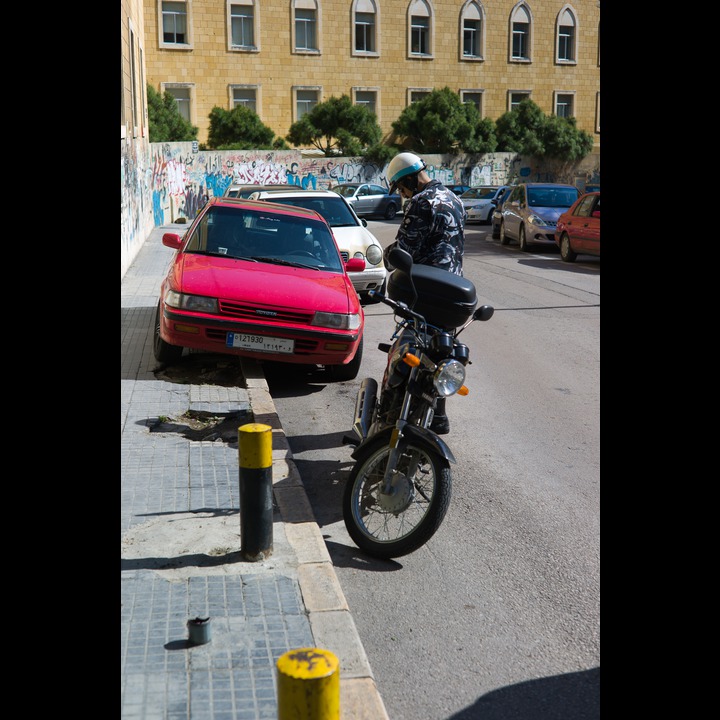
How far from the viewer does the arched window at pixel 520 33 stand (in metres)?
55.9

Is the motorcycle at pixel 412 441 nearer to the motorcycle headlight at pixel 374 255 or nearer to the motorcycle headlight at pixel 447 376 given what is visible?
the motorcycle headlight at pixel 447 376

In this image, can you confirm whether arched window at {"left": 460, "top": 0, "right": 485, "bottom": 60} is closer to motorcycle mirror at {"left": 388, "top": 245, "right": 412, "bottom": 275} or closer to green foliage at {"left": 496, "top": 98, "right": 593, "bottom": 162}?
green foliage at {"left": 496, "top": 98, "right": 593, "bottom": 162}

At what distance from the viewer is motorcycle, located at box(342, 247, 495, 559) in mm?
4797

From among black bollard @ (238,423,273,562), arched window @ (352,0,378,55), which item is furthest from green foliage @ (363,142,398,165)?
black bollard @ (238,423,273,562)

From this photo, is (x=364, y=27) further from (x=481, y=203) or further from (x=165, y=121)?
(x=481, y=203)

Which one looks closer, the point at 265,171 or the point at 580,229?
the point at 580,229

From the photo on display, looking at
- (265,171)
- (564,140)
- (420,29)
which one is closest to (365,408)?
(265,171)

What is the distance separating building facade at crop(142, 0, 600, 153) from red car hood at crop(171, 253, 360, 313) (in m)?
42.4

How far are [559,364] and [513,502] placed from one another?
14.8 ft

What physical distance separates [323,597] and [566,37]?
58.4 m

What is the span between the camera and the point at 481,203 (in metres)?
34.9

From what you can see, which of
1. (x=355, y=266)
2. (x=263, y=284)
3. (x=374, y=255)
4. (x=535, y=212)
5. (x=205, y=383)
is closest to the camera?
(x=205, y=383)
